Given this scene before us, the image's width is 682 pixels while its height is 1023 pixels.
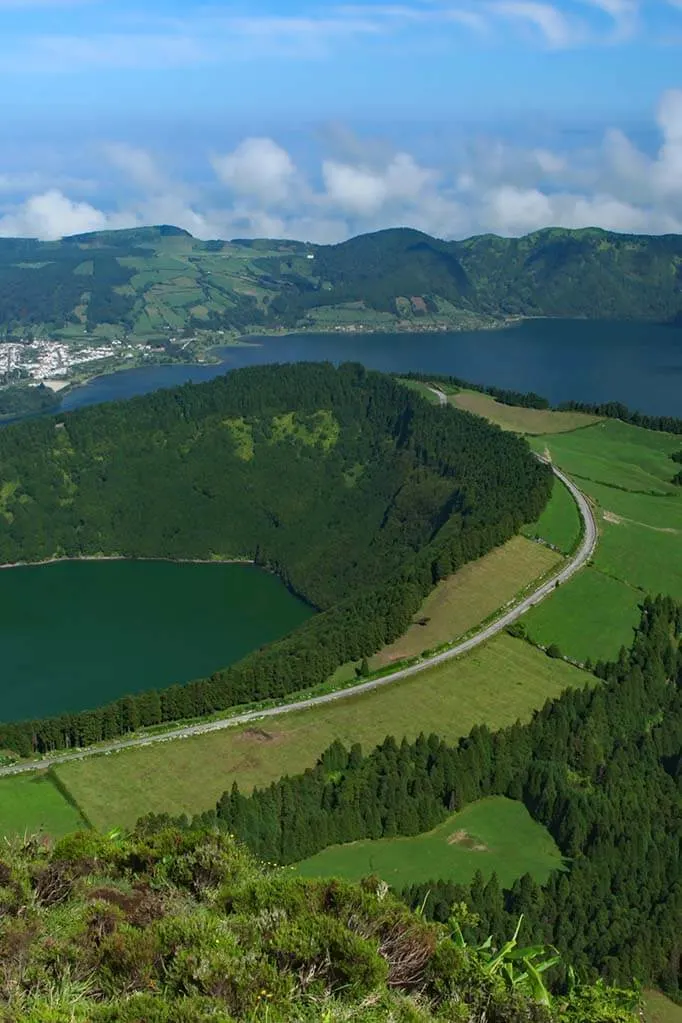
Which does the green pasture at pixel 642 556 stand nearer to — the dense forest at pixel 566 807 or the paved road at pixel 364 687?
the paved road at pixel 364 687

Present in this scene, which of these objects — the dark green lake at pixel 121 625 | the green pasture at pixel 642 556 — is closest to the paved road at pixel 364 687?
the green pasture at pixel 642 556

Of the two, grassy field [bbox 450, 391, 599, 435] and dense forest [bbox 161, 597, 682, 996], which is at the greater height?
grassy field [bbox 450, 391, 599, 435]

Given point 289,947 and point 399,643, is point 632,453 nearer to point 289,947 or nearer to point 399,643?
point 399,643

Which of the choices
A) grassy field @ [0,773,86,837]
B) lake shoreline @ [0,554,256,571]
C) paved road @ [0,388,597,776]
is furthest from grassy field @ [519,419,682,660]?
grassy field @ [0,773,86,837]

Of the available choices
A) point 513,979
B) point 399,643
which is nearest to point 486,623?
point 399,643

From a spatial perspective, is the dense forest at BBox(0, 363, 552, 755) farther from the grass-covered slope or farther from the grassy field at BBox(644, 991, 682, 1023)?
the grass-covered slope

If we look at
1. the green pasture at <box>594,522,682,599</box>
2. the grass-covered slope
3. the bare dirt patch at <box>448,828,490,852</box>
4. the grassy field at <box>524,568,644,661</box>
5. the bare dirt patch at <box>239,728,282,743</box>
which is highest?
the grass-covered slope
